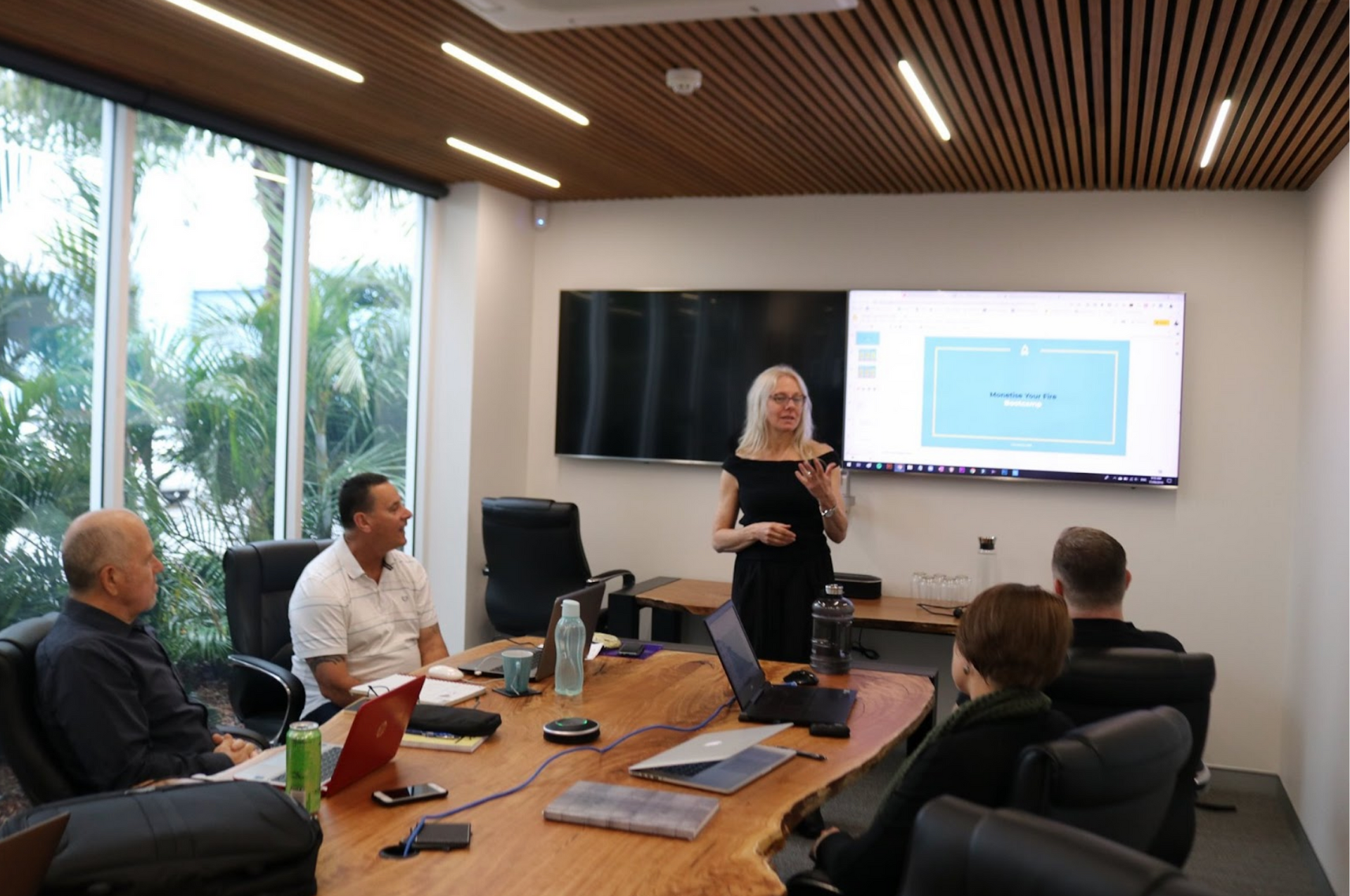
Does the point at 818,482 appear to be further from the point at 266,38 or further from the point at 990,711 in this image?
the point at 266,38

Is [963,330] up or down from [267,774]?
up

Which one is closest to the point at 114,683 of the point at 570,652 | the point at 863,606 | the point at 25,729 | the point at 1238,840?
the point at 25,729

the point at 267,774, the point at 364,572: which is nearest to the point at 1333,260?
the point at 364,572

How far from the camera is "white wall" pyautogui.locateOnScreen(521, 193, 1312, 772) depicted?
5.57m

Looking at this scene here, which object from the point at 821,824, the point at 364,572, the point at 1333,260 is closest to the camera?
the point at 364,572

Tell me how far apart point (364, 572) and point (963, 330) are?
11.0 ft

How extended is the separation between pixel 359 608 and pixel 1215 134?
11.8ft

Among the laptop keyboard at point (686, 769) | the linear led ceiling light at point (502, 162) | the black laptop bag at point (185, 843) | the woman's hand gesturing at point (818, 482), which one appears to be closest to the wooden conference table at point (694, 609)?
the woman's hand gesturing at point (818, 482)

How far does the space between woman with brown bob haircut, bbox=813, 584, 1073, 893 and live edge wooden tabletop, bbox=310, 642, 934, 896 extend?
175 mm

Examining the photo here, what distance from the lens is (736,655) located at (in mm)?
3242

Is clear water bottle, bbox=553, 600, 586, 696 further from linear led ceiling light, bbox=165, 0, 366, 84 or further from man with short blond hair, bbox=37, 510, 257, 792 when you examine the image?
linear led ceiling light, bbox=165, 0, 366, 84

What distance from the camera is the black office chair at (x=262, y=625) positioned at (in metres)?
4.04

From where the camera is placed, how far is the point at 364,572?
152 inches

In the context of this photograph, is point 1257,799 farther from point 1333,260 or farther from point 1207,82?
point 1207,82
